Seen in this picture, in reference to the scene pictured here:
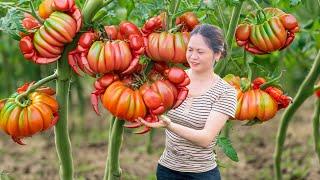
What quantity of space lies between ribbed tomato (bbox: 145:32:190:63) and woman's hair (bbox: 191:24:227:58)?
0.04 metres

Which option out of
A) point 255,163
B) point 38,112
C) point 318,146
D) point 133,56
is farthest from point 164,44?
point 255,163

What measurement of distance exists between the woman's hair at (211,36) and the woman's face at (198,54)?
1 centimetres

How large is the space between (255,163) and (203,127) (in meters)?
2.44

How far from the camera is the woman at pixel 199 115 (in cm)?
171

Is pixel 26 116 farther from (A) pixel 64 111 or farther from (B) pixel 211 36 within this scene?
(B) pixel 211 36

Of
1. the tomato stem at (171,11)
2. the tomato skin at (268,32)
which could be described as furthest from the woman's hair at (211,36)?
the tomato skin at (268,32)

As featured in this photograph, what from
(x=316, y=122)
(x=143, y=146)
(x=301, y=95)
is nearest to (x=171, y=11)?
(x=301, y=95)

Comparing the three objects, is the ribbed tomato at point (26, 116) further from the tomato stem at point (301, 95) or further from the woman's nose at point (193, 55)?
the tomato stem at point (301, 95)

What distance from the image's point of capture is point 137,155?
4.23 m

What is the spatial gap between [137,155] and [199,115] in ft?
8.18

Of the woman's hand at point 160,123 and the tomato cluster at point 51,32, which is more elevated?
the tomato cluster at point 51,32

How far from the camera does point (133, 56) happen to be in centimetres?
168

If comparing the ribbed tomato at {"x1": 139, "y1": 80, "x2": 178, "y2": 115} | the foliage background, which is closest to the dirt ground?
the foliage background

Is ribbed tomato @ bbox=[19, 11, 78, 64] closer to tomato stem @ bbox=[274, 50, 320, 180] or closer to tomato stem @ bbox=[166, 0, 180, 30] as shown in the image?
tomato stem @ bbox=[166, 0, 180, 30]
